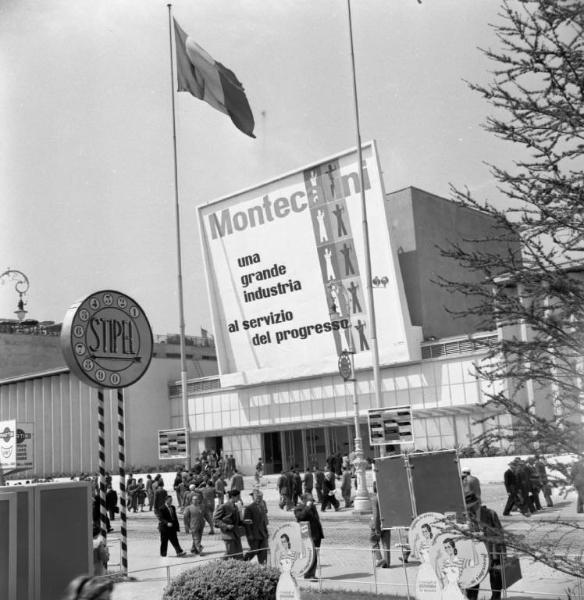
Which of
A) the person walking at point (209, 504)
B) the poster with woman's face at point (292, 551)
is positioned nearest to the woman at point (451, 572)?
the poster with woman's face at point (292, 551)

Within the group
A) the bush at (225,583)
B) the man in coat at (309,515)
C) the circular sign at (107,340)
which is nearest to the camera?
the bush at (225,583)

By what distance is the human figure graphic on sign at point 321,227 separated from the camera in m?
47.8

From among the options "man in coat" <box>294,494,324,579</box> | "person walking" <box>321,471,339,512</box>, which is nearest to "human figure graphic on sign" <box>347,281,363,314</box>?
"person walking" <box>321,471,339,512</box>

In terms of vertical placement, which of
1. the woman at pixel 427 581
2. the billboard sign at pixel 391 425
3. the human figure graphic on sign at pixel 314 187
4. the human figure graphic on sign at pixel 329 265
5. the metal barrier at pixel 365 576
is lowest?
the metal barrier at pixel 365 576

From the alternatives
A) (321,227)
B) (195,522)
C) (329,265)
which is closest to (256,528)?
(195,522)

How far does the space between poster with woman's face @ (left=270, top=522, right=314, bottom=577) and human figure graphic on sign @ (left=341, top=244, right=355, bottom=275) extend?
117ft

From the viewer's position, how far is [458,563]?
383 inches

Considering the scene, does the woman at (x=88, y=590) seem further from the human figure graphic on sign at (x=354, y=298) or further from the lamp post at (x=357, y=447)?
the human figure graphic on sign at (x=354, y=298)

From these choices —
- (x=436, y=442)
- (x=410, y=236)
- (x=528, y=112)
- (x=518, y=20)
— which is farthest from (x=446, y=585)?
(x=410, y=236)

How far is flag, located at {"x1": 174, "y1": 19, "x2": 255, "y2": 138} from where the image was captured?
102 feet

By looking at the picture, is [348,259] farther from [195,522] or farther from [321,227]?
[195,522]

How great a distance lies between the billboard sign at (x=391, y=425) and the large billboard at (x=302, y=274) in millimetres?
21386

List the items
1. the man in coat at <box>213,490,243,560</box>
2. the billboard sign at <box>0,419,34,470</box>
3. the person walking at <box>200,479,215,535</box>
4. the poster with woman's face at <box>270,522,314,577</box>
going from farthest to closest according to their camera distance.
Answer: the billboard sign at <box>0,419,34,470</box> < the person walking at <box>200,479,215,535</box> < the man in coat at <box>213,490,243,560</box> < the poster with woman's face at <box>270,522,314,577</box>

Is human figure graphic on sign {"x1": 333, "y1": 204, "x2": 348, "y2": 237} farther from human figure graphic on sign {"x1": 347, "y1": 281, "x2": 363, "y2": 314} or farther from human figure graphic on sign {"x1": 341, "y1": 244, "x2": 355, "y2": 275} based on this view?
human figure graphic on sign {"x1": 347, "y1": 281, "x2": 363, "y2": 314}
